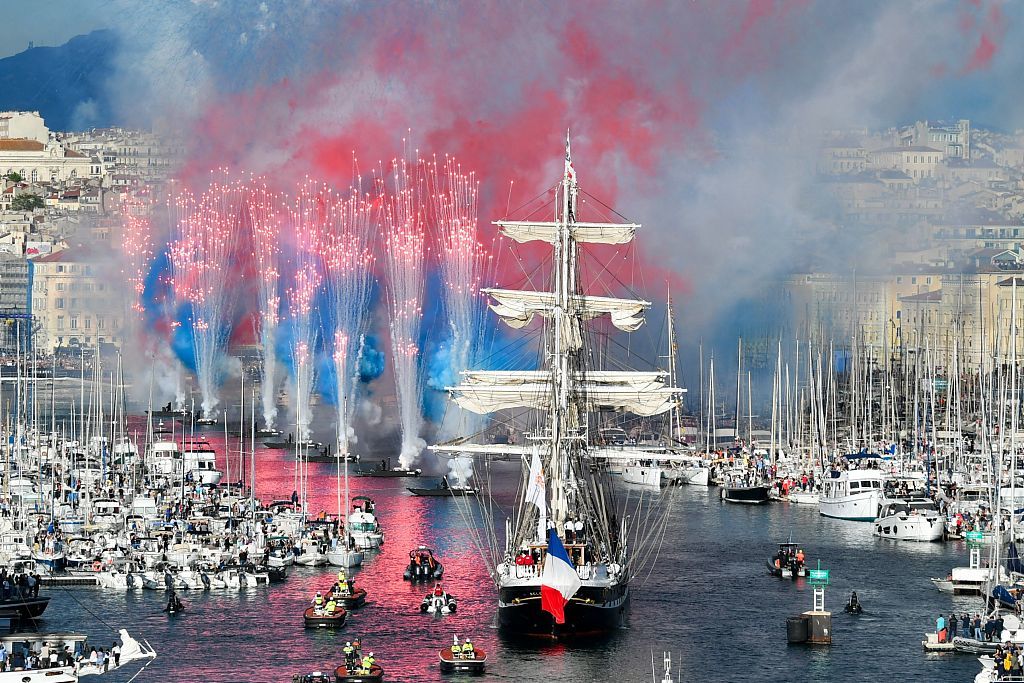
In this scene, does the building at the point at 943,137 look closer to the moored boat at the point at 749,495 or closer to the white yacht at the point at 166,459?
the moored boat at the point at 749,495

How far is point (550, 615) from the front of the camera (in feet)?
204

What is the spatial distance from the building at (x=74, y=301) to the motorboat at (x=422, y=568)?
9804 centimetres

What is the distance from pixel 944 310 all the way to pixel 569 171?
333 feet

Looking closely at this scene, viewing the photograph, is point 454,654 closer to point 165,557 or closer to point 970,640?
point 970,640

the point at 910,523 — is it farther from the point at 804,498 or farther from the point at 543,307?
the point at 543,307

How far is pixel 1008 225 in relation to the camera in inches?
7328

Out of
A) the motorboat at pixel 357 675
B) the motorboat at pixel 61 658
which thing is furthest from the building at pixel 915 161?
the motorboat at pixel 61 658

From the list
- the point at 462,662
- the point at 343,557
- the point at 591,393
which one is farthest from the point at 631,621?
the point at 591,393

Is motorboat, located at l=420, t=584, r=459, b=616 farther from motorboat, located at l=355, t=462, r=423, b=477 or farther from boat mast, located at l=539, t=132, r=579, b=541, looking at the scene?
motorboat, located at l=355, t=462, r=423, b=477

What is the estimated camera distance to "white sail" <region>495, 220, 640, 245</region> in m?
76.6

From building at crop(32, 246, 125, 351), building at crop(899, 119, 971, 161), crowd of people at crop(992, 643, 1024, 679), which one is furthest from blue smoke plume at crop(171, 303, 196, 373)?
crowd of people at crop(992, 643, 1024, 679)

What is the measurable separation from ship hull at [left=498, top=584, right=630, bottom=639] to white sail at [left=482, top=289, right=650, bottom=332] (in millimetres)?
18937

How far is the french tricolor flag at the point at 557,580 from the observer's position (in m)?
61.2

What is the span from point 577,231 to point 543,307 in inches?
220
